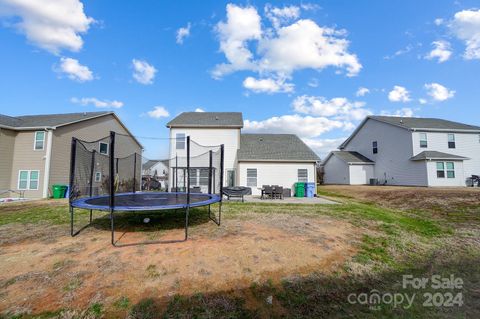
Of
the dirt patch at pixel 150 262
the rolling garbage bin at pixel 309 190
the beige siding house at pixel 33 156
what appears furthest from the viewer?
the rolling garbage bin at pixel 309 190

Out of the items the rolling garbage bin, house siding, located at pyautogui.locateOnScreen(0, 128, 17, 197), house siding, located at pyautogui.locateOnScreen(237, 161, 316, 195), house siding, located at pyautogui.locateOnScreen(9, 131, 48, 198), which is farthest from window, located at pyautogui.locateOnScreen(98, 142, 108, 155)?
the rolling garbage bin

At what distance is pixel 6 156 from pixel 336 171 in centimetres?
2843

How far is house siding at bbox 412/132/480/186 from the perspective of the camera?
770 inches

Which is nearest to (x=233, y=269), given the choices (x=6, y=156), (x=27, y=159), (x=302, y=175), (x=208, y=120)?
(x=302, y=175)

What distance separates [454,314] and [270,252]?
8.70 ft

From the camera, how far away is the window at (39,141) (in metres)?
14.0

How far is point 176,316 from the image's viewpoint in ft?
8.71

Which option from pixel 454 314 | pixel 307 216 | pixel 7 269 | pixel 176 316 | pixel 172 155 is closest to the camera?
pixel 176 316

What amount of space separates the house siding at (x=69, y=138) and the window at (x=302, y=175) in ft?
36.1

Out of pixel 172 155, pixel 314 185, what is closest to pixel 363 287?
pixel 314 185

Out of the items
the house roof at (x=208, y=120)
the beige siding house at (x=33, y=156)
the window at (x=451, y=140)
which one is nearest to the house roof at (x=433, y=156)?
the window at (x=451, y=140)

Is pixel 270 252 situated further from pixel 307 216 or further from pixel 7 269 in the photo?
pixel 7 269

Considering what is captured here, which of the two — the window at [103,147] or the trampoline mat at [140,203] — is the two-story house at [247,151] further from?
the trampoline mat at [140,203]

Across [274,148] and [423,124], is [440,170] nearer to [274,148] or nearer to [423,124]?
[423,124]
